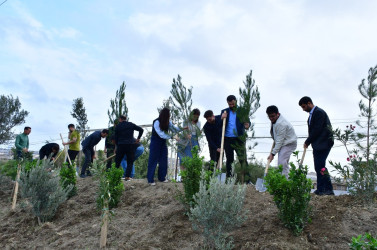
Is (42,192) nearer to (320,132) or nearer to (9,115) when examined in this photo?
(320,132)

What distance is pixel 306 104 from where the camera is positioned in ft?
20.9

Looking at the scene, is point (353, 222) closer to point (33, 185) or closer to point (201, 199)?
point (201, 199)

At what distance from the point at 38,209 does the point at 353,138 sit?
549 cm

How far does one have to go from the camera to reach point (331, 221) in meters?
4.57

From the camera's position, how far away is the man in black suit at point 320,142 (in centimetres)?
612

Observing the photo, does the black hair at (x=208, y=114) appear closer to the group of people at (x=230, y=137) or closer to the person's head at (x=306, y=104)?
the group of people at (x=230, y=137)

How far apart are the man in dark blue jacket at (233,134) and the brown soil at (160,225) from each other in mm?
1179

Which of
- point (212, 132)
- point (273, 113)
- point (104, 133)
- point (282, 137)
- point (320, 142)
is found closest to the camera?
point (320, 142)

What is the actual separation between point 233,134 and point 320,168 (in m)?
1.94

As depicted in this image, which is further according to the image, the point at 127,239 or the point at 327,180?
the point at 327,180

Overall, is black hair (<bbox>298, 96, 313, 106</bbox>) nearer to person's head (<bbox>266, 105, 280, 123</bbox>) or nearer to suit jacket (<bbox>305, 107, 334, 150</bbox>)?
suit jacket (<bbox>305, 107, 334, 150</bbox>)

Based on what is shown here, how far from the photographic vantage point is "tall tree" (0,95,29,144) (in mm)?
25008

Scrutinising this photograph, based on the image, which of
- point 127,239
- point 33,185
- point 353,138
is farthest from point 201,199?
point 33,185

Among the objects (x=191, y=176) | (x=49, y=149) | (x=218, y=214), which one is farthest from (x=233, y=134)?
Answer: (x=49, y=149)
